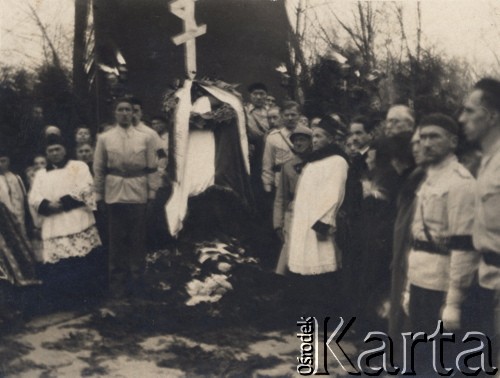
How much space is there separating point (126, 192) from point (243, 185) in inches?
33.9

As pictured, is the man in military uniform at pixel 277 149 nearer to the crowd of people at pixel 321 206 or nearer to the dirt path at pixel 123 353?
the crowd of people at pixel 321 206

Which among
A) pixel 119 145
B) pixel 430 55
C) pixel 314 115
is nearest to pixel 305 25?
pixel 314 115

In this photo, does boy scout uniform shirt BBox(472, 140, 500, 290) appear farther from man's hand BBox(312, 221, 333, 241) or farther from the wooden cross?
the wooden cross

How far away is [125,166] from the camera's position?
445cm

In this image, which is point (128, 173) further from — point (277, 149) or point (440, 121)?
point (440, 121)

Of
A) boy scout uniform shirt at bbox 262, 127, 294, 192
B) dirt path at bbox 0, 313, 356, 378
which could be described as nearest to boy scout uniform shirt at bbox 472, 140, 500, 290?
boy scout uniform shirt at bbox 262, 127, 294, 192

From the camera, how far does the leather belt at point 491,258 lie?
4371 millimetres

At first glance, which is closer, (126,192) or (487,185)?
(487,185)

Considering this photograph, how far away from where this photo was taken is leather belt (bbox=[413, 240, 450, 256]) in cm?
436

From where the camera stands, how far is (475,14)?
4500mm

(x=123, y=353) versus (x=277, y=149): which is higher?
(x=277, y=149)

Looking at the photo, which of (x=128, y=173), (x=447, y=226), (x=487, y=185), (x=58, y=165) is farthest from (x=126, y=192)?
(x=487, y=185)

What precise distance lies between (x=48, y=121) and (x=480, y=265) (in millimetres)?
3299

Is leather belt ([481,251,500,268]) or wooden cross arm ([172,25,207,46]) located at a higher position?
wooden cross arm ([172,25,207,46])
